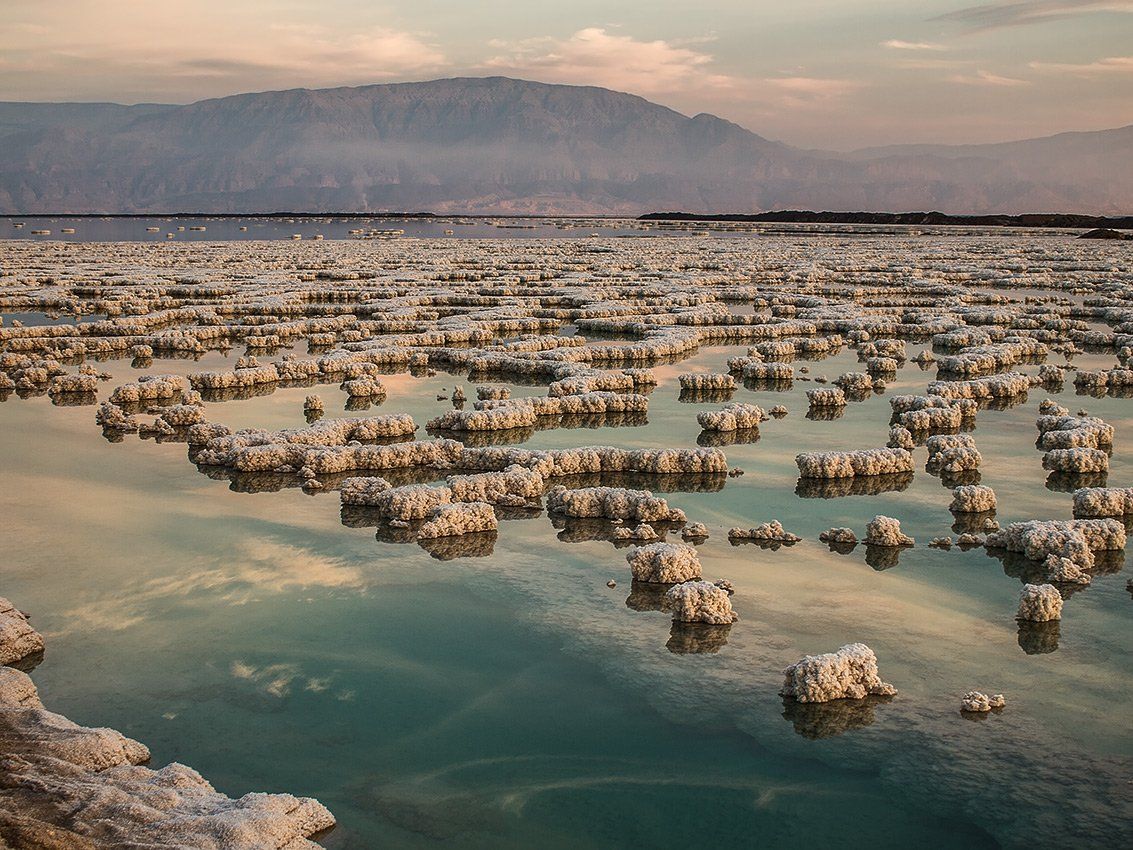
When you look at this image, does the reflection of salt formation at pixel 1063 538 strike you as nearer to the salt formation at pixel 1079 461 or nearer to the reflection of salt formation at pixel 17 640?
the salt formation at pixel 1079 461

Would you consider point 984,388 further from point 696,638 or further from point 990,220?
point 990,220

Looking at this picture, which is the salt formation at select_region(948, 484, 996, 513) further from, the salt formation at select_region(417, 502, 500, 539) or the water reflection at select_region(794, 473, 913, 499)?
the salt formation at select_region(417, 502, 500, 539)

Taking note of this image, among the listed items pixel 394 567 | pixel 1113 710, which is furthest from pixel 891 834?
pixel 394 567

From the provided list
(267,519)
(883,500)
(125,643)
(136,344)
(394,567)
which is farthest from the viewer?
(136,344)

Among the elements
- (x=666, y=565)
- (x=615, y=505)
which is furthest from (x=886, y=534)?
(x=615, y=505)

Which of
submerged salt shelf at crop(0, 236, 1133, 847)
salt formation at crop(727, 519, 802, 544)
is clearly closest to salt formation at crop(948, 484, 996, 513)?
submerged salt shelf at crop(0, 236, 1133, 847)

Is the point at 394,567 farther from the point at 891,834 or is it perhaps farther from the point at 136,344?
the point at 136,344
